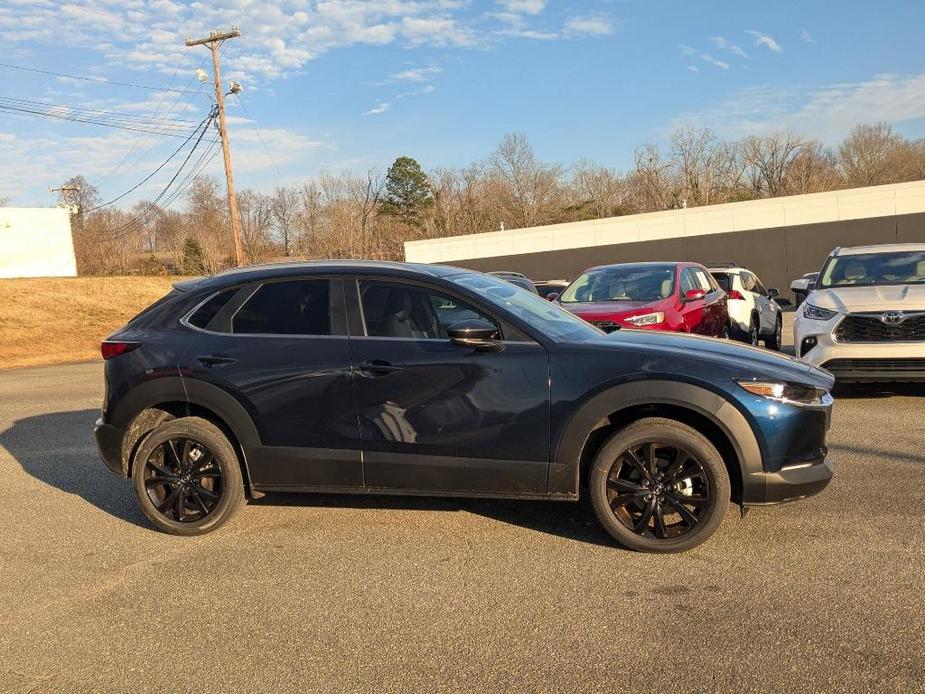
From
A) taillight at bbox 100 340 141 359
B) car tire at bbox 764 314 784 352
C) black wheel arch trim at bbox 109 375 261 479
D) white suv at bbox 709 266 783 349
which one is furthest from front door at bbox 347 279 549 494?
car tire at bbox 764 314 784 352

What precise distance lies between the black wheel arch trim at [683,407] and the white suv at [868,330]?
4.12 m

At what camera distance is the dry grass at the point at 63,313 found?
2245cm

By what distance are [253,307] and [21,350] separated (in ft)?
70.1

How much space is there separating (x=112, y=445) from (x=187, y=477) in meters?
0.62

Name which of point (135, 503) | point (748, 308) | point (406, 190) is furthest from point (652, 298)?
point (406, 190)

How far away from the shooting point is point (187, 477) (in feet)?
15.9

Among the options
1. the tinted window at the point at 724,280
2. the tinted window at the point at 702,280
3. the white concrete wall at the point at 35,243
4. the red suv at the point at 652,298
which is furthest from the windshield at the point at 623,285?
the white concrete wall at the point at 35,243

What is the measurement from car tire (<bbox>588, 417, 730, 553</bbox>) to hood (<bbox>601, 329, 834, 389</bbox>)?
476mm

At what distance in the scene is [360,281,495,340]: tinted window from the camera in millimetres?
4594

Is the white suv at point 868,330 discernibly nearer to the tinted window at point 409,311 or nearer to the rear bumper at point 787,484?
the rear bumper at point 787,484

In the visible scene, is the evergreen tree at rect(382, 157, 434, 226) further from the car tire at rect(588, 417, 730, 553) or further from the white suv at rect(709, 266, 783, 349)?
the car tire at rect(588, 417, 730, 553)

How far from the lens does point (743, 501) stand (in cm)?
421

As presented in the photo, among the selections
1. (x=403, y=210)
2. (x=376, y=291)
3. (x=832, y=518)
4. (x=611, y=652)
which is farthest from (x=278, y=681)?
(x=403, y=210)

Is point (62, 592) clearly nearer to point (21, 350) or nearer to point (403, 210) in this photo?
point (21, 350)
